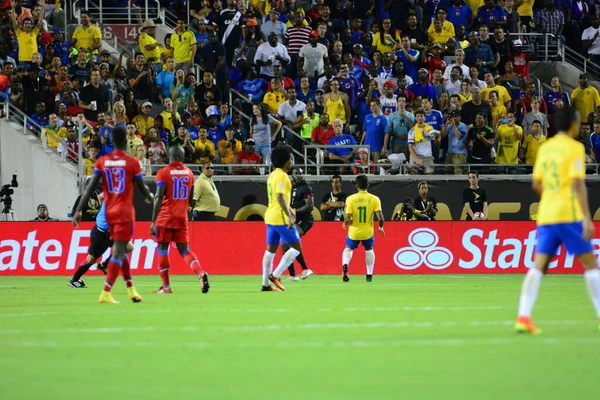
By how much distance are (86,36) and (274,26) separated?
16.9ft

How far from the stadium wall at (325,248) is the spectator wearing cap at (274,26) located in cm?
722

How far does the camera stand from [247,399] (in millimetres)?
6707

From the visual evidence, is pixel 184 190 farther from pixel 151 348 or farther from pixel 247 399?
pixel 247 399

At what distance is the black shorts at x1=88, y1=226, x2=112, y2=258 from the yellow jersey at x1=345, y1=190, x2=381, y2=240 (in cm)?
→ 483

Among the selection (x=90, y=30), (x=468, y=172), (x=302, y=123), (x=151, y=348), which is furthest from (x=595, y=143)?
(x=151, y=348)

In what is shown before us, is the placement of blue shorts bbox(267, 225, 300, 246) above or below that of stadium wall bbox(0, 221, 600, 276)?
above

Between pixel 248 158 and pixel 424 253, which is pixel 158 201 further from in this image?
pixel 248 158

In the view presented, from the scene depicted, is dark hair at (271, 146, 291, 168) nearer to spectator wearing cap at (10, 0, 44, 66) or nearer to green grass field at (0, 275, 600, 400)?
green grass field at (0, 275, 600, 400)

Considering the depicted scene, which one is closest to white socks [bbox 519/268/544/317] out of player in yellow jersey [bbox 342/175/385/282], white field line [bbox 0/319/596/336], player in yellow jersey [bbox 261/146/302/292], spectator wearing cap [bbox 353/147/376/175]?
white field line [bbox 0/319/596/336]

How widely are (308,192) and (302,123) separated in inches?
225

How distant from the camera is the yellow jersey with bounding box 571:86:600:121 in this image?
30266mm

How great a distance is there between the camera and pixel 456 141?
27.5m

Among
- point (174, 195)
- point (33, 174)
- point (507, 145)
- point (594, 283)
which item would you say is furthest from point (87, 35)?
point (594, 283)

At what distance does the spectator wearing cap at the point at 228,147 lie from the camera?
89.2ft
